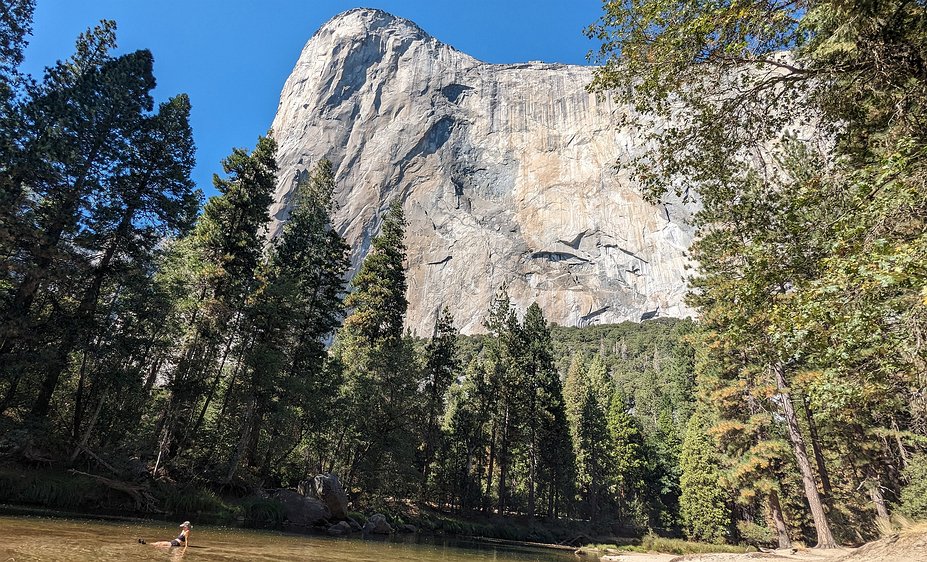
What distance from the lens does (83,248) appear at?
18.8 meters

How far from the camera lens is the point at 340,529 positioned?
20250mm

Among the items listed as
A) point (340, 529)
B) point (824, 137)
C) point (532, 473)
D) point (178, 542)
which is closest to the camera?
point (178, 542)

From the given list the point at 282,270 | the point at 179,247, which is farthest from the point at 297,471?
the point at 179,247

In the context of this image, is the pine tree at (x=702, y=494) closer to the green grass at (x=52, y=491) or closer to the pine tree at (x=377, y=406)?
the pine tree at (x=377, y=406)

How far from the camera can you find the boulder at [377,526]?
75.3 feet

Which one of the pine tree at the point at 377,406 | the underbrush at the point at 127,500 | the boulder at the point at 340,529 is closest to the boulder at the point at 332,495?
the boulder at the point at 340,529

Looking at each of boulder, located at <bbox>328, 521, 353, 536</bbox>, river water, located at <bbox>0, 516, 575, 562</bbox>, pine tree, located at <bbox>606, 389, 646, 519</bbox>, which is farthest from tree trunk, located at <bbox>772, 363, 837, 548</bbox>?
pine tree, located at <bbox>606, 389, 646, 519</bbox>

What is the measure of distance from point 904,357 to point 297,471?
28.4m

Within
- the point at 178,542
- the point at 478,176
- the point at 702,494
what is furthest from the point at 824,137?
the point at 478,176

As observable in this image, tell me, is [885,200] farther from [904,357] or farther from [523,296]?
[523,296]

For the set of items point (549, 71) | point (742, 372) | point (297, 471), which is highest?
point (549, 71)

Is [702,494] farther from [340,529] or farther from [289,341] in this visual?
[289,341]

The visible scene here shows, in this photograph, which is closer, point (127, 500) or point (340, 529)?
point (127, 500)

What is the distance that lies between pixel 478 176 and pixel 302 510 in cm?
13845
